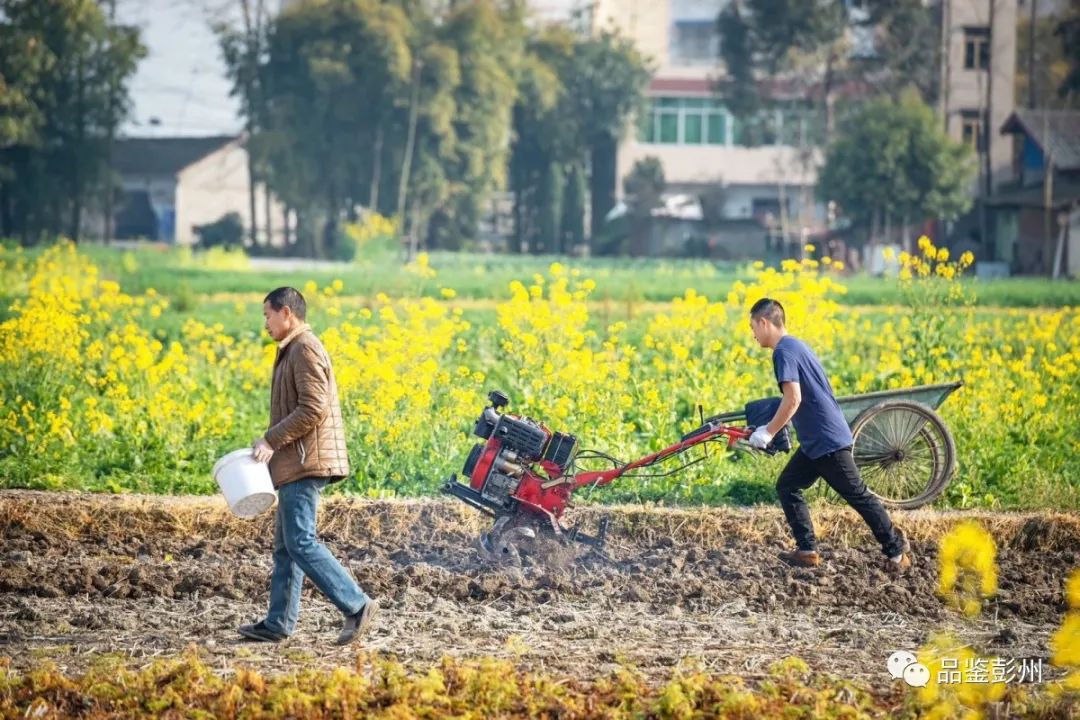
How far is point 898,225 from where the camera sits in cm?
4766

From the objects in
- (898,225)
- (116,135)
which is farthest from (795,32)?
(116,135)

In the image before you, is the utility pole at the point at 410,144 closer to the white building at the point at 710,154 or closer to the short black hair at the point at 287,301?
the white building at the point at 710,154

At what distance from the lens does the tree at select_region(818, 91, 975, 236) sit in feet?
145

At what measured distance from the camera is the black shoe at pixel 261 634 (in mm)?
6711

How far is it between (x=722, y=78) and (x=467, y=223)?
34.2 feet

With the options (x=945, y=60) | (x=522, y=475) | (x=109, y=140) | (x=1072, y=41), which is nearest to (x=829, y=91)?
(x=945, y=60)

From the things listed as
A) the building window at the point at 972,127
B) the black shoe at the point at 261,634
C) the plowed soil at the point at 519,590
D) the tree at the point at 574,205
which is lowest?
the plowed soil at the point at 519,590

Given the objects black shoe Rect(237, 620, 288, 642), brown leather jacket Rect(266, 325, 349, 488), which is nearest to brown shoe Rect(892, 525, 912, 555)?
brown leather jacket Rect(266, 325, 349, 488)

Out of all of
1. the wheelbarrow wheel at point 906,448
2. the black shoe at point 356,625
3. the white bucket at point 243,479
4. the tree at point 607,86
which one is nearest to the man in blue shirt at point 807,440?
the wheelbarrow wheel at point 906,448

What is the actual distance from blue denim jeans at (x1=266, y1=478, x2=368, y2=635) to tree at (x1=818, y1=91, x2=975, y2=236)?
39.4m

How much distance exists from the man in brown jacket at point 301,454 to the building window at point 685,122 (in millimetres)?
52136

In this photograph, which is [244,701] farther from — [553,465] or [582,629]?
[553,465]

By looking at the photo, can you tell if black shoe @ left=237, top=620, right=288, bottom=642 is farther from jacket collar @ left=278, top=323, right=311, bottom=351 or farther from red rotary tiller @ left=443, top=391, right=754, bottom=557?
red rotary tiller @ left=443, top=391, right=754, bottom=557

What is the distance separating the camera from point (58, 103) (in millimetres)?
53438
